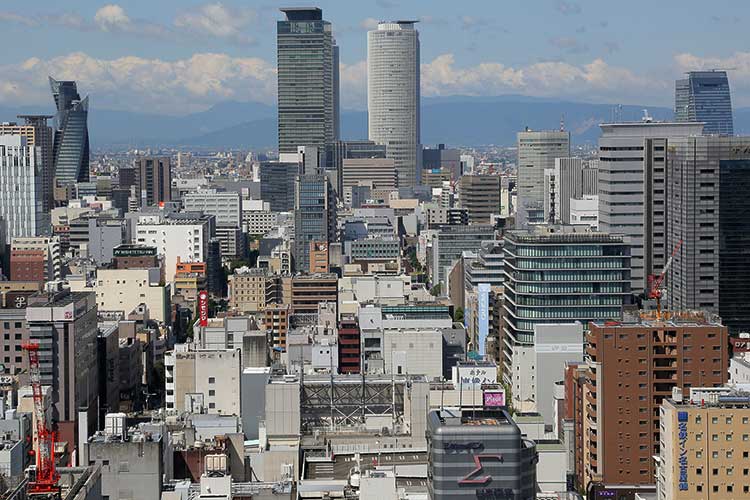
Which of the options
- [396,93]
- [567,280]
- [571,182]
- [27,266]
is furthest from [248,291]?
[396,93]

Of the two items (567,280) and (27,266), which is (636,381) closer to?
(567,280)

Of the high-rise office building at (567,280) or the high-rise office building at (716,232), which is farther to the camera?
the high-rise office building at (716,232)

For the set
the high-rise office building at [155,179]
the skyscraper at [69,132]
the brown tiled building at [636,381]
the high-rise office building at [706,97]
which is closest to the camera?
the brown tiled building at [636,381]

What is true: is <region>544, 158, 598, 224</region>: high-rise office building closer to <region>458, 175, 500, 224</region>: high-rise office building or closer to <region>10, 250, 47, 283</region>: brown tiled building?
<region>458, 175, 500, 224</region>: high-rise office building

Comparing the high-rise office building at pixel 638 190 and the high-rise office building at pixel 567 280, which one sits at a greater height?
the high-rise office building at pixel 638 190

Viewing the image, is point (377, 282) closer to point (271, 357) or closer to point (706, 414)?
point (271, 357)

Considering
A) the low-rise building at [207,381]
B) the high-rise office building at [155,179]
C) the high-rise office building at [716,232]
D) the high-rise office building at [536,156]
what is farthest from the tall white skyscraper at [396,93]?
the low-rise building at [207,381]

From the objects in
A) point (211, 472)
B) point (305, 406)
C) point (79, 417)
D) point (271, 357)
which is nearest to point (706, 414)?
point (211, 472)

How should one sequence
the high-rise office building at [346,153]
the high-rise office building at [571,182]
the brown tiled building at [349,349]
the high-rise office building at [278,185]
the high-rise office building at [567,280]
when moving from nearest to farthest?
the brown tiled building at [349,349] → the high-rise office building at [567,280] → the high-rise office building at [571,182] → the high-rise office building at [278,185] → the high-rise office building at [346,153]

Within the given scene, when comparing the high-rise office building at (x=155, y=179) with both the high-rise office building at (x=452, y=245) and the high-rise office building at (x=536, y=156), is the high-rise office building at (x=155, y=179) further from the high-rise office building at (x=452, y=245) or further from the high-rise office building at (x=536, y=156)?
the high-rise office building at (x=452, y=245)
